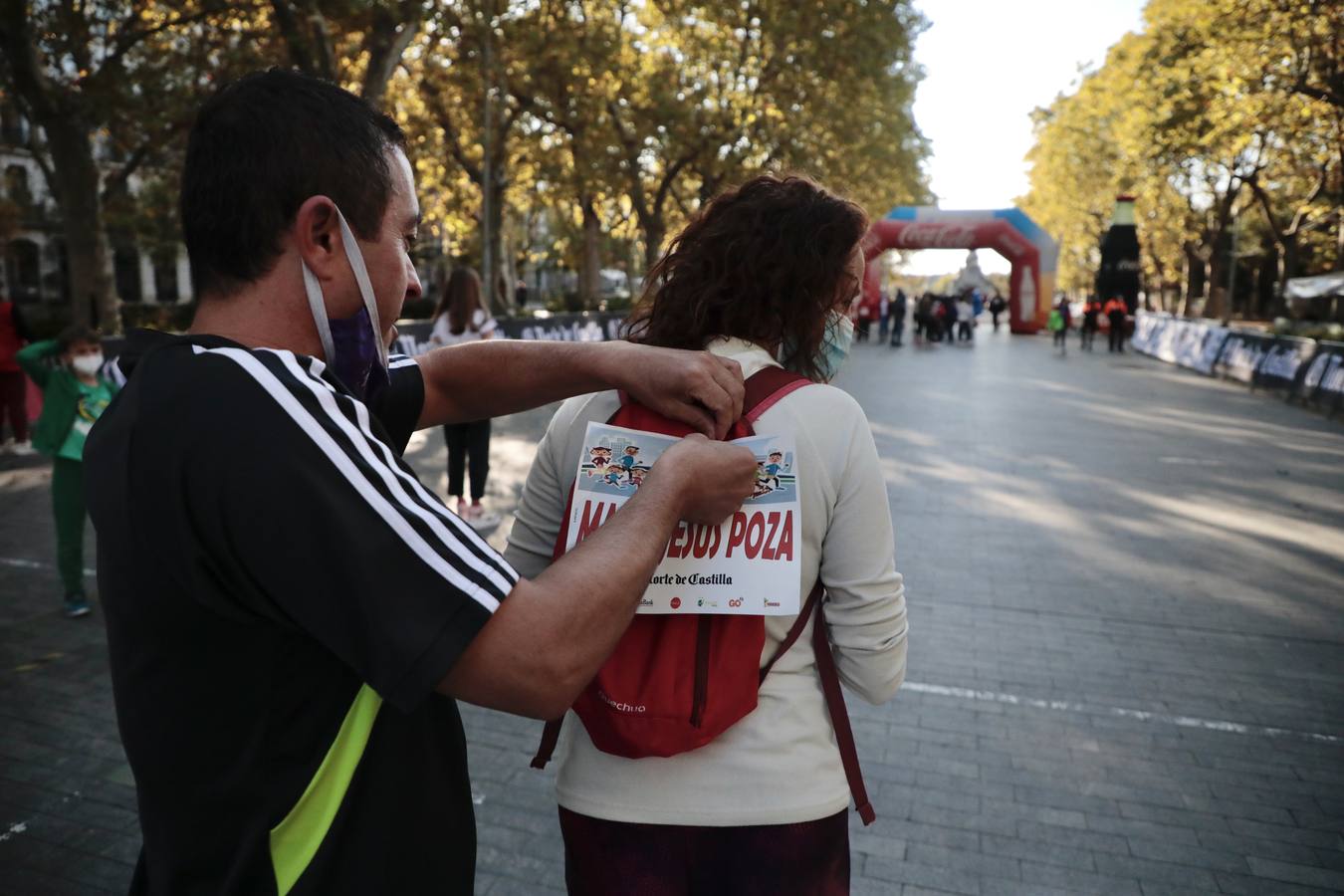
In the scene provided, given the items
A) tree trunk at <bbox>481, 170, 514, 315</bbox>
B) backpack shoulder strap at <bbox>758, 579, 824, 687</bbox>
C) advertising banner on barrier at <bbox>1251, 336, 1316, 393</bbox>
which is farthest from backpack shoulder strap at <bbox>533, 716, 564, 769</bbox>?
tree trunk at <bbox>481, 170, 514, 315</bbox>

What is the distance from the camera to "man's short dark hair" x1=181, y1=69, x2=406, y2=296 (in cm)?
113

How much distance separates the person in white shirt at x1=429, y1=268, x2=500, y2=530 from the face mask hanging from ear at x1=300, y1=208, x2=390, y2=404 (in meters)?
6.12

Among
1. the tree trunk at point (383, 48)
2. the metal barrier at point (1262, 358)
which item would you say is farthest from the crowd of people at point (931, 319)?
the tree trunk at point (383, 48)

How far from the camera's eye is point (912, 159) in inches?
1972

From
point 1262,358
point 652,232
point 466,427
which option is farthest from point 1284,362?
point 652,232

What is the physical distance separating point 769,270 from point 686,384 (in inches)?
13.9

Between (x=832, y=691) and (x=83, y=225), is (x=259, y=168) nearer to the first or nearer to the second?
(x=832, y=691)

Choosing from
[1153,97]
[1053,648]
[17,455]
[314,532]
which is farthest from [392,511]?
[1153,97]

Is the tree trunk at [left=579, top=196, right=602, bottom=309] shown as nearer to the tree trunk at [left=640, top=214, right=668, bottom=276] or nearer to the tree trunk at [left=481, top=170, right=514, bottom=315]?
the tree trunk at [left=640, top=214, right=668, bottom=276]

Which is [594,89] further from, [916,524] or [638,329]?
[638,329]

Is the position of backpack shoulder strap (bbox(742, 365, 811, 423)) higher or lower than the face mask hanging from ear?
lower

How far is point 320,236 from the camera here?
3.86ft

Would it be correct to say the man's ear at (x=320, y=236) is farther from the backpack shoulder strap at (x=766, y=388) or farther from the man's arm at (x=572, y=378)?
the backpack shoulder strap at (x=766, y=388)

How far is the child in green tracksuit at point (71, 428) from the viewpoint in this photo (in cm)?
535
